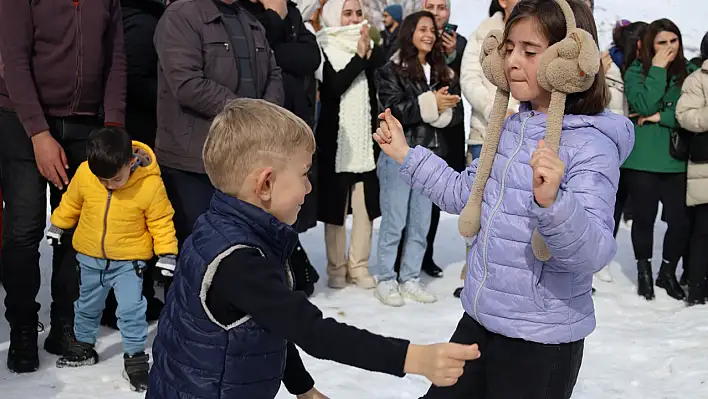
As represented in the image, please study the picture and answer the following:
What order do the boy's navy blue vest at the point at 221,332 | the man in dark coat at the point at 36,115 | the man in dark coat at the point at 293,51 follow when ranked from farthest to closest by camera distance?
the man in dark coat at the point at 293,51 → the man in dark coat at the point at 36,115 → the boy's navy blue vest at the point at 221,332

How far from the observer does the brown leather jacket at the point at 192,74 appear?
13.9ft

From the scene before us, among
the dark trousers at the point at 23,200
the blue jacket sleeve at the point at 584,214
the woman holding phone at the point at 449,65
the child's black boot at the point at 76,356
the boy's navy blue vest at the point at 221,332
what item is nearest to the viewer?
the boy's navy blue vest at the point at 221,332

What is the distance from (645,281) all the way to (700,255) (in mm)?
441

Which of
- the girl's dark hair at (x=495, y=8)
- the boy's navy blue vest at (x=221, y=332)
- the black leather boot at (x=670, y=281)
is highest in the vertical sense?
the girl's dark hair at (x=495, y=8)

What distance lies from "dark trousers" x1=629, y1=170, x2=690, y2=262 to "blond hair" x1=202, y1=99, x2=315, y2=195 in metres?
4.52

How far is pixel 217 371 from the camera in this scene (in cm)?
198

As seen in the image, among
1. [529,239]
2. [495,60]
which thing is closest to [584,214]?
[529,239]

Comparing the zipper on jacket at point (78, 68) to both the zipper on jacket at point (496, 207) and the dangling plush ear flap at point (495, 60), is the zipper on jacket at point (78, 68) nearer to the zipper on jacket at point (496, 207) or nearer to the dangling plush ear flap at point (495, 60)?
the dangling plush ear flap at point (495, 60)

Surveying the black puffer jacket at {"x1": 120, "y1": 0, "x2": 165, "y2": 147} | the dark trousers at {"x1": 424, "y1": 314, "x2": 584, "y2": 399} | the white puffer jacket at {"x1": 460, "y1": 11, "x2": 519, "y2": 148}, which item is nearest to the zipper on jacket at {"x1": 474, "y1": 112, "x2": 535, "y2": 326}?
the dark trousers at {"x1": 424, "y1": 314, "x2": 584, "y2": 399}

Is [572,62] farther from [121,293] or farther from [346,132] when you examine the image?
[346,132]

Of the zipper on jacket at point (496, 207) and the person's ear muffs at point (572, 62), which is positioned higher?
the person's ear muffs at point (572, 62)

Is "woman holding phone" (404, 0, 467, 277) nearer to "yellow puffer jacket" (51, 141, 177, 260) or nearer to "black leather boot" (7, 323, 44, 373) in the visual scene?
"yellow puffer jacket" (51, 141, 177, 260)

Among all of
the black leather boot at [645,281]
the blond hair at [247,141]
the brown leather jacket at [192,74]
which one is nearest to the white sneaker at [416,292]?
the black leather boot at [645,281]

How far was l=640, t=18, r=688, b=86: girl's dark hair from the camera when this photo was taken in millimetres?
5797
